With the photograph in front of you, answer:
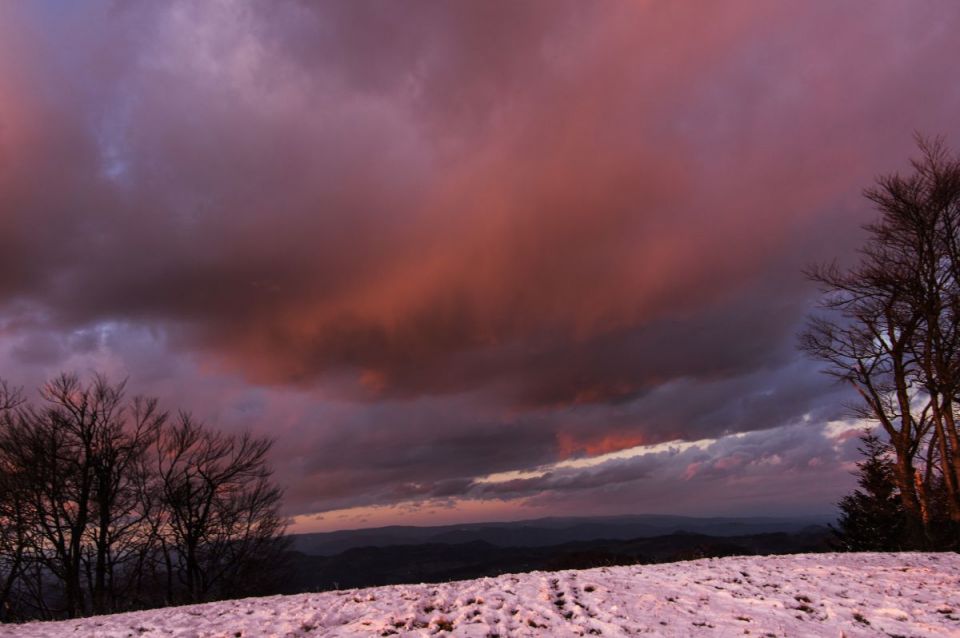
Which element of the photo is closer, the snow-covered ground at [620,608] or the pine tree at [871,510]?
the snow-covered ground at [620,608]

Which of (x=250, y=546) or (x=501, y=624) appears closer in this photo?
(x=501, y=624)

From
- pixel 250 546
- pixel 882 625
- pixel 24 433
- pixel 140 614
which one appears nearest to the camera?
pixel 882 625

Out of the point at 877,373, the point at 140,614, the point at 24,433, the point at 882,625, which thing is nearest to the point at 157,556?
the point at 24,433

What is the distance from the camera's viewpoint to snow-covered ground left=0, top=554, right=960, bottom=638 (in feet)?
30.3

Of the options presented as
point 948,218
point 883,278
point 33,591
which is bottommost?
point 33,591

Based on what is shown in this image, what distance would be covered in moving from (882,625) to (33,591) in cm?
4600

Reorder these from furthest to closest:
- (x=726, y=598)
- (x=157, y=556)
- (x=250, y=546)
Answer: (x=250, y=546) < (x=157, y=556) < (x=726, y=598)

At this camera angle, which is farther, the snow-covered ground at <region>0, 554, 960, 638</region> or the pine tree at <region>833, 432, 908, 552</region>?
the pine tree at <region>833, 432, 908, 552</region>

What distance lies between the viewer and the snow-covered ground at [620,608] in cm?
923

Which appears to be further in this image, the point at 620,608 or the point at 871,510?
the point at 871,510

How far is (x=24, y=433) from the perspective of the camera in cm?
3016

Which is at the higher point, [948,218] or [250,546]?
[948,218]

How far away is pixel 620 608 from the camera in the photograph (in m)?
10.3

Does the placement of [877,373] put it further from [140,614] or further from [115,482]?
[115,482]
